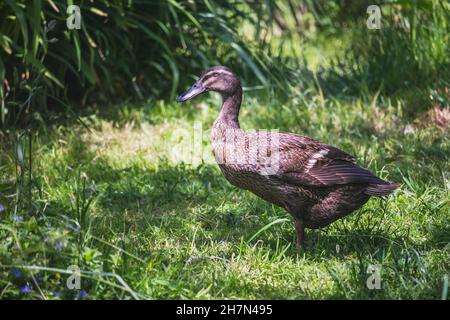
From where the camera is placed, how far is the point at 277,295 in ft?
13.2

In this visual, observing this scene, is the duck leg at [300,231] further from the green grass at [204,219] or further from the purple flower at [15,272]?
the purple flower at [15,272]

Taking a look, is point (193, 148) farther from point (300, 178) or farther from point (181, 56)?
point (300, 178)

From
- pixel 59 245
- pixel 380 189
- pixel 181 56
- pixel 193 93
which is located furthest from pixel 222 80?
pixel 181 56

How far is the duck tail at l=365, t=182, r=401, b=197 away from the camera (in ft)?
14.6

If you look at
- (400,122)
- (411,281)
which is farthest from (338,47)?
(411,281)

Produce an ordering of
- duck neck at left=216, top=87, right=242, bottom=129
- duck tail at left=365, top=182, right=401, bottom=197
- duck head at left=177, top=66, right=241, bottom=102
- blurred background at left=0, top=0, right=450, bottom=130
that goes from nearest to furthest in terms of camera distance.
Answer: duck tail at left=365, top=182, right=401, bottom=197
duck neck at left=216, top=87, right=242, bottom=129
duck head at left=177, top=66, right=241, bottom=102
blurred background at left=0, top=0, right=450, bottom=130

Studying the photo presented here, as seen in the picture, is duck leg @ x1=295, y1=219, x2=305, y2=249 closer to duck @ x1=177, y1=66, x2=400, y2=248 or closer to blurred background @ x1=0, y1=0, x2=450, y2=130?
duck @ x1=177, y1=66, x2=400, y2=248

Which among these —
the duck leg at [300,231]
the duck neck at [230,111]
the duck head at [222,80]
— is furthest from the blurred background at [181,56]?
the duck leg at [300,231]

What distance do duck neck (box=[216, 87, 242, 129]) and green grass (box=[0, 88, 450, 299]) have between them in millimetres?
658

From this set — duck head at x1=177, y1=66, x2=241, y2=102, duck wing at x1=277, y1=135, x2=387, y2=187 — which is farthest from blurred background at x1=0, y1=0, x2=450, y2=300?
duck head at x1=177, y1=66, x2=241, y2=102

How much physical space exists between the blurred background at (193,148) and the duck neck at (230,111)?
658 mm

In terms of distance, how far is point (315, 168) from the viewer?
460cm

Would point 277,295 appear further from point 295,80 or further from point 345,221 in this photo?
point 295,80
